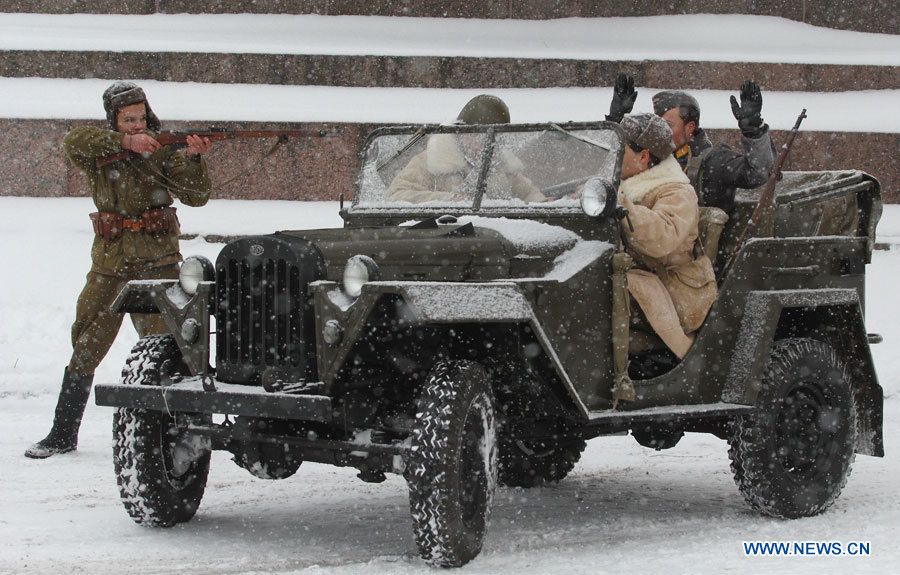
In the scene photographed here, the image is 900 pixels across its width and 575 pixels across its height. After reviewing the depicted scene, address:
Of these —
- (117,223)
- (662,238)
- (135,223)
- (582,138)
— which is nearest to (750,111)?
(582,138)

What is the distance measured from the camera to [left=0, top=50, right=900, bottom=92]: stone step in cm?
1559

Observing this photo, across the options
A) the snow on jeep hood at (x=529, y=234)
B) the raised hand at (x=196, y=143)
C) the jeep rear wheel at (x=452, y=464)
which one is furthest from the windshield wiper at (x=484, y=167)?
the raised hand at (x=196, y=143)

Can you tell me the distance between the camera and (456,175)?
7289 mm

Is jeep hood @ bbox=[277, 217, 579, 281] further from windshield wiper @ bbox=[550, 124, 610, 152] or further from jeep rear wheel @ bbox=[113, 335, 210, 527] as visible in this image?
jeep rear wheel @ bbox=[113, 335, 210, 527]

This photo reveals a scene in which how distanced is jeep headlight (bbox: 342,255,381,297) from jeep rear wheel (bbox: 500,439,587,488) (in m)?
2.33

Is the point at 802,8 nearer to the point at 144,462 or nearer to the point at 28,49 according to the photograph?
the point at 28,49

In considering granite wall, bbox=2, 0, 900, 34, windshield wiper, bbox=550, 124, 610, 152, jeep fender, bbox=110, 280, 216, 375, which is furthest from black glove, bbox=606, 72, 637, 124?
granite wall, bbox=2, 0, 900, 34

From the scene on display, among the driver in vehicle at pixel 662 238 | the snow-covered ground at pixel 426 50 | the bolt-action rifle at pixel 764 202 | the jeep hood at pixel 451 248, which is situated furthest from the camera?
the snow-covered ground at pixel 426 50

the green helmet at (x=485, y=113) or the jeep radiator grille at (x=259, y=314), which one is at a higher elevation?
the green helmet at (x=485, y=113)

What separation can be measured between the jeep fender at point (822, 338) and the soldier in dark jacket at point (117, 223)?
319 centimetres

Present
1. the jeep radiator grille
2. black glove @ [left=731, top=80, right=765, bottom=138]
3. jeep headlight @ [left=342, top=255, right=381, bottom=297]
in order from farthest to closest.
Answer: black glove @ [left=731, top=80, right=765, bottom=138] → the jeep radiator grille → jeep headlight @ [left=342, top=255, right=381, bottom=297]

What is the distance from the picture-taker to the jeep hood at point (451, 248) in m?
6.29

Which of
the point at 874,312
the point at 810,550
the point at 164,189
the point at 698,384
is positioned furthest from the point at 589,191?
the point at 874,312

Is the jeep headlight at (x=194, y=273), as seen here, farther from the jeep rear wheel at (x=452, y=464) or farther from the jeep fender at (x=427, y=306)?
the jeep rear wheel at (x=452, y=464)
